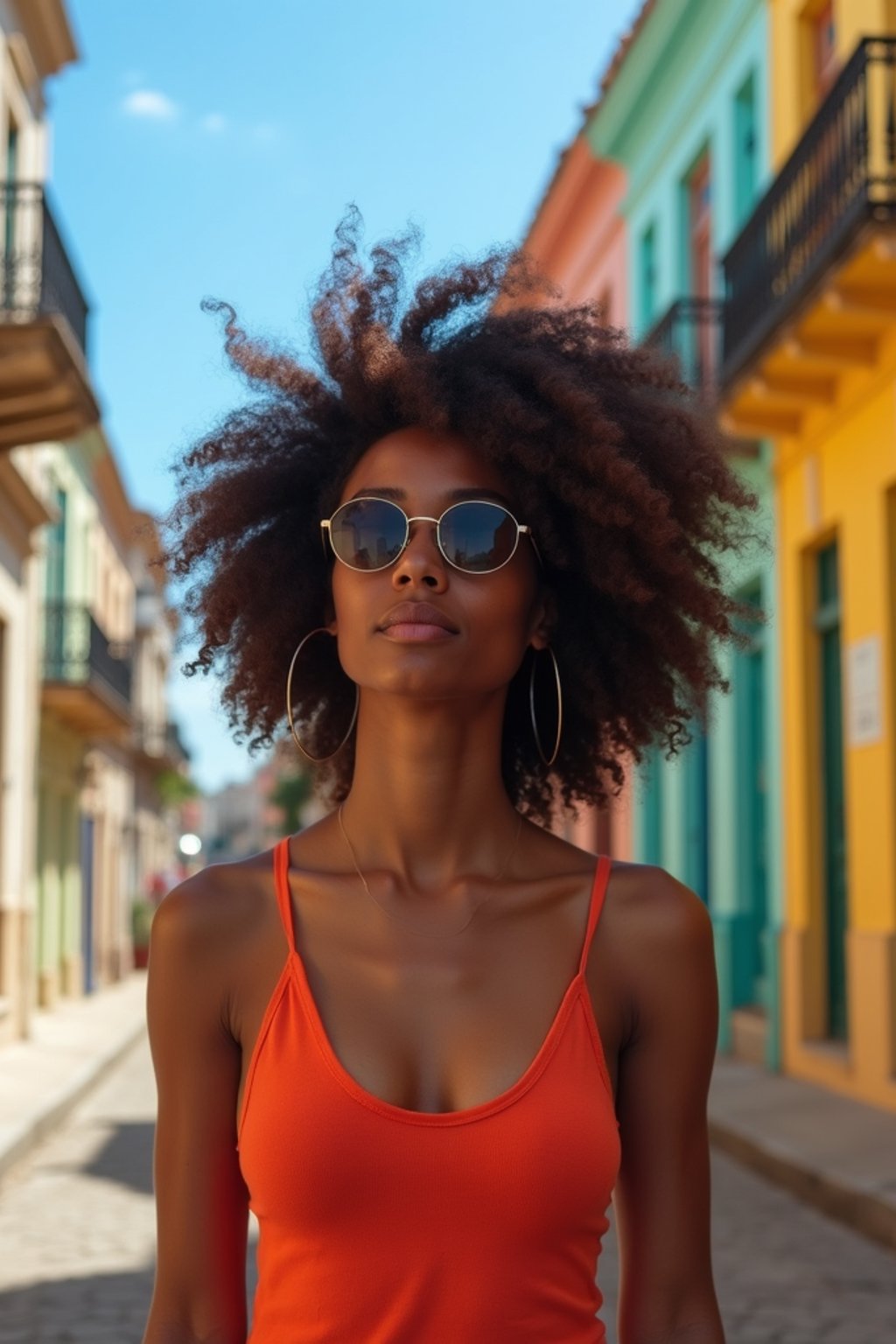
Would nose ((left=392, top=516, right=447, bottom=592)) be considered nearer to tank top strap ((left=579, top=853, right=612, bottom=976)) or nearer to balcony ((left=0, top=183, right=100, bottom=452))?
tank top strap ((left=579, top=853, right=612, bottom=976))

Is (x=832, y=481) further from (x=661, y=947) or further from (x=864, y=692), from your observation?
(x=661, y=947)

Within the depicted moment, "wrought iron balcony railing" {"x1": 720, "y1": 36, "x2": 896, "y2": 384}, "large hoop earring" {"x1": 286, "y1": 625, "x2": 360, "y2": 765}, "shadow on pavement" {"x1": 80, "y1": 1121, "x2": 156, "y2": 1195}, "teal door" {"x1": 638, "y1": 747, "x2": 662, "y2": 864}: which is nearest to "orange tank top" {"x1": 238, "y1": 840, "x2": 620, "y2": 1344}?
"large hoop earring" {"x1": 286, "y1": 625, "x2": 360, "y2": 765}

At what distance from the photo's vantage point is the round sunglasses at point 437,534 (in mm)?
2344

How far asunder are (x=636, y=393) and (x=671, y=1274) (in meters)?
1.17

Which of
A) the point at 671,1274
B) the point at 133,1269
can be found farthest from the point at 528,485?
the point at 133,1269

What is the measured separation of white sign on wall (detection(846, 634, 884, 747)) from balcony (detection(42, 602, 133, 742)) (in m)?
13.3

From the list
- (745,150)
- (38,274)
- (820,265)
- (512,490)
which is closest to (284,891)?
(512,490)

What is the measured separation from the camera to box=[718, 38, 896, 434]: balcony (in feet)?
35.8

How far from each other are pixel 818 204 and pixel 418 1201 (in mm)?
10833

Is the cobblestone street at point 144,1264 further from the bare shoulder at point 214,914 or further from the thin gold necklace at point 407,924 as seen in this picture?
the bare shoulder at point 214,914

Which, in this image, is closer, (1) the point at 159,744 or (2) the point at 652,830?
(2) the point at 652,830

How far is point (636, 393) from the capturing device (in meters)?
2.63

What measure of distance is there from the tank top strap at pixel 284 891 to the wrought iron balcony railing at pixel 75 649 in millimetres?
21656

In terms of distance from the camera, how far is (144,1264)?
7.18 meters
